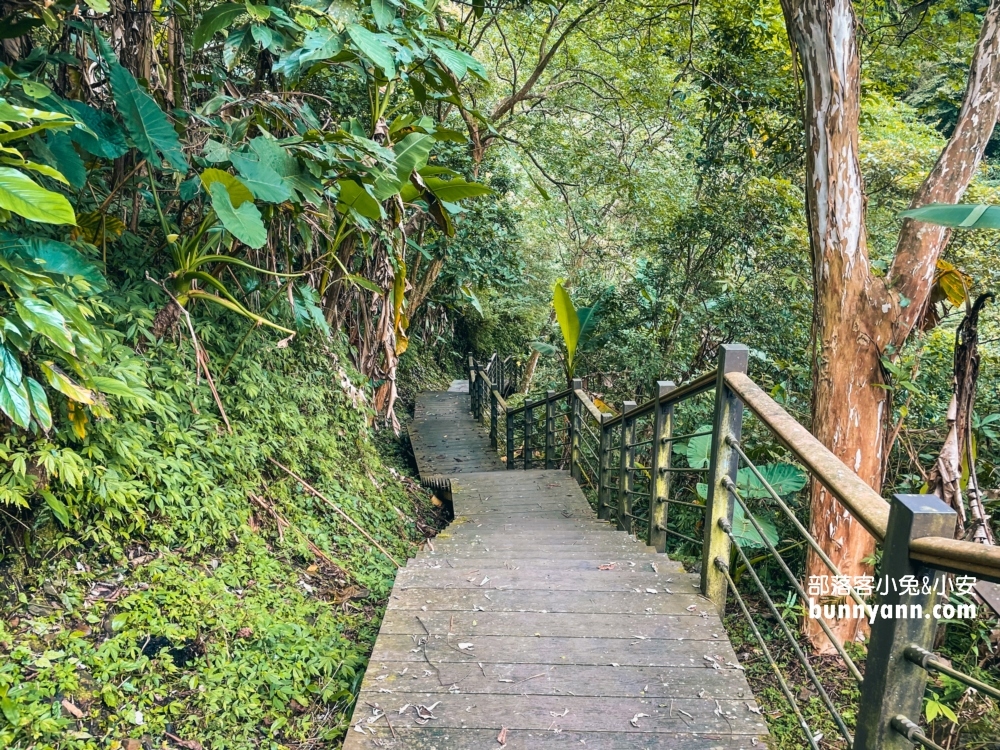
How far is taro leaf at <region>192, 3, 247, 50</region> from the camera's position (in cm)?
279

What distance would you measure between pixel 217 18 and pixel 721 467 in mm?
2932

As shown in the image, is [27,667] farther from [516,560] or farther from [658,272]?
[658,272]

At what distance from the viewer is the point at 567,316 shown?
753 cm

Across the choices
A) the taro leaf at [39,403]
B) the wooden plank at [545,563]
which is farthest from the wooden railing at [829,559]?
the taro leaf at [39,403]

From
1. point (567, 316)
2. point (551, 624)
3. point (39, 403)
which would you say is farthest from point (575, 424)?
point (39, 403)

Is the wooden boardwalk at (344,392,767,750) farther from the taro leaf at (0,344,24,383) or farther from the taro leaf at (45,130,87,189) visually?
the taro leaf at (45,130,87,189)

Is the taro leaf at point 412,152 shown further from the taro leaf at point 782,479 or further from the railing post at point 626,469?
the taro leaf at point 782,479

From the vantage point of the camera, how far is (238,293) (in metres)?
3.95

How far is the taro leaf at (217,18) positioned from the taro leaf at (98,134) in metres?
0.55

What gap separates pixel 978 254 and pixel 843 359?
10.1 ft

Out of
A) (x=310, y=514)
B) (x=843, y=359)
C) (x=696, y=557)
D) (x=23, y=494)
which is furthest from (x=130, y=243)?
(x=696, y=557)

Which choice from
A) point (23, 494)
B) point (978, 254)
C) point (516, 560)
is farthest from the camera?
point (978, 254)

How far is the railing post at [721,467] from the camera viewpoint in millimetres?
2445

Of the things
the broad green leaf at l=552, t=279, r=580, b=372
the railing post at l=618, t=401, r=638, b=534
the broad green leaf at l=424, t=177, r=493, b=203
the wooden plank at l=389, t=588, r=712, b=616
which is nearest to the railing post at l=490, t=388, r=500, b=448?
the broad green leaf at l=552, t=279, r=580, b=372
